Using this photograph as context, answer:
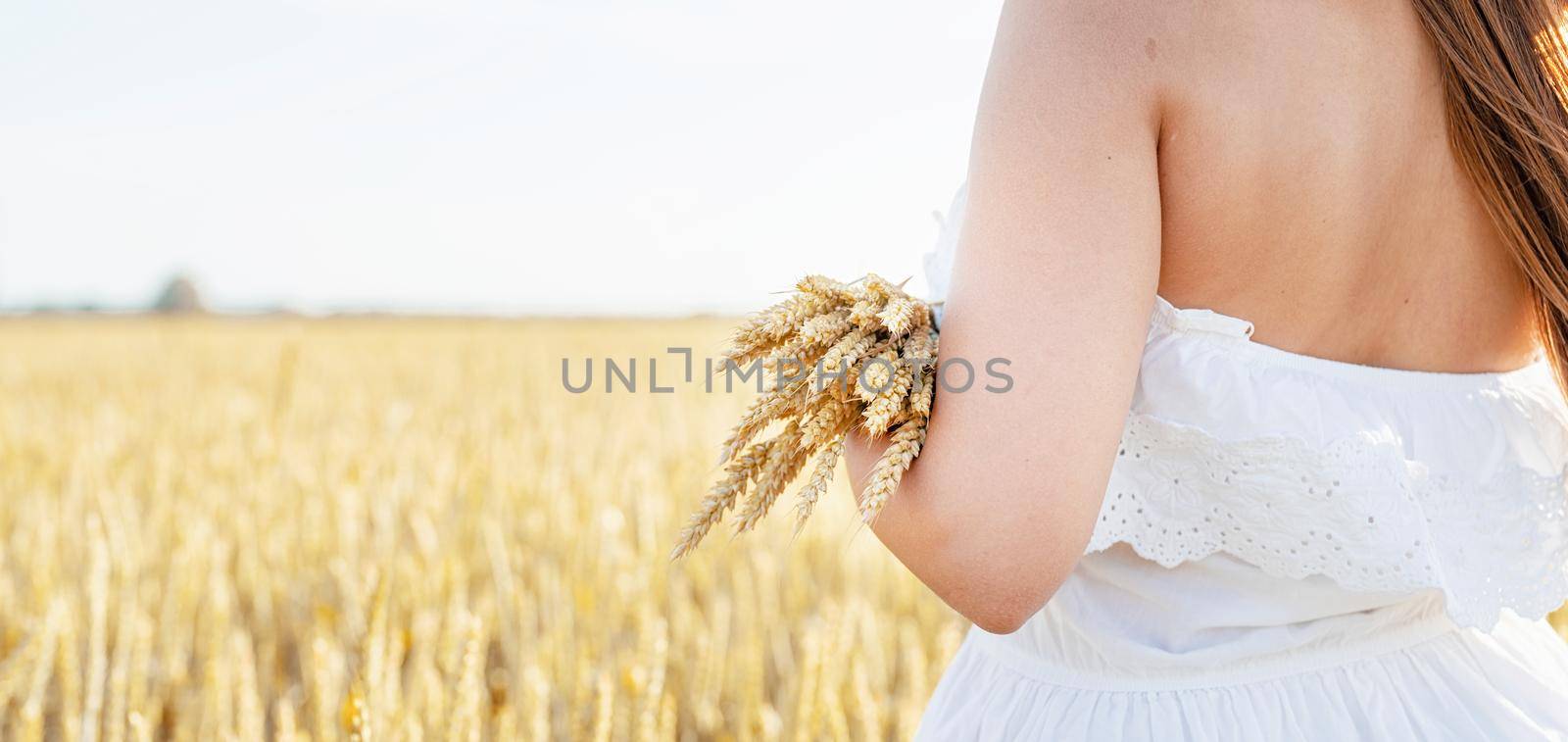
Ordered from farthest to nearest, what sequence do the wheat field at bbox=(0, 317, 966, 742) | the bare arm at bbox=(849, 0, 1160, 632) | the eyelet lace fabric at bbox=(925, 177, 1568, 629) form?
the wheat field at bbox=(0, 317, 966, 742)
the eyelet lace fabric at bbox=(925, 177, 1568, 629)
the bare arm at bbox=(849, 0, 1160, 632)

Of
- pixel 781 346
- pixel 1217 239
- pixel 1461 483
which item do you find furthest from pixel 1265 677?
pixel 781 346

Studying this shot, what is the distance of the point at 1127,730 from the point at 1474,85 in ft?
1.95

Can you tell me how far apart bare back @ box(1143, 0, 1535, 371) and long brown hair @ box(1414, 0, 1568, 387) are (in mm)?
17

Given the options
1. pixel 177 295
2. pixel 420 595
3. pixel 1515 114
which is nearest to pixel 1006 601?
pixel 1515 114

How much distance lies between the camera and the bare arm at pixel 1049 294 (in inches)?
28.5

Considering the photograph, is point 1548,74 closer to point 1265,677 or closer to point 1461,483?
point 1461,483

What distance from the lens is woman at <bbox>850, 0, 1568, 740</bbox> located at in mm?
733

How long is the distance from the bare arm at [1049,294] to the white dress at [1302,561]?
0.14 m

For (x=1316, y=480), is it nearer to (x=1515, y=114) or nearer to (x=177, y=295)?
(x=1515, y=114)

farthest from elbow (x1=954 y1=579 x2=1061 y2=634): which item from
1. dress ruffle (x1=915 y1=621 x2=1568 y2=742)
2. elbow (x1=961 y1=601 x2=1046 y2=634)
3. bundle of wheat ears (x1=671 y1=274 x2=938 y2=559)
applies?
dress ruffle (x1=915 y1=621 x2=1568 y2=742)

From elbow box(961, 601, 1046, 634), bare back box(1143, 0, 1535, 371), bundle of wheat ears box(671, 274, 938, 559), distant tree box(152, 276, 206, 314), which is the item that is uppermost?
bare back box(1143, 0, 1535, 371)

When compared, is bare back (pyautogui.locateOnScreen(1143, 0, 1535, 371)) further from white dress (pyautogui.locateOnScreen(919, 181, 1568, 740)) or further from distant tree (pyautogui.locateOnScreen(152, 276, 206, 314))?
distant tree (pyautogui.locateOnScreen(152, 276, 206, 314))

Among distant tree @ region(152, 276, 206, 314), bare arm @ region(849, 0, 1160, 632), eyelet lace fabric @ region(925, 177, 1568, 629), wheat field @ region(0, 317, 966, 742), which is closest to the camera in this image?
bare arm @ region(849, 0, 1160, 632)

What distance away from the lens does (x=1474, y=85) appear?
855 mm
